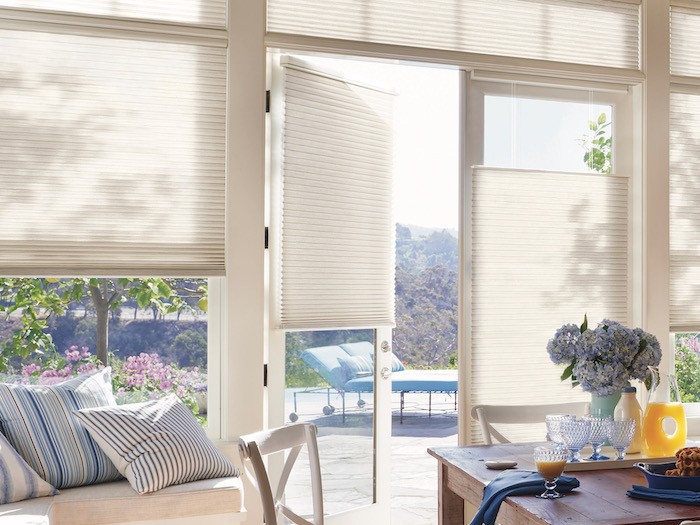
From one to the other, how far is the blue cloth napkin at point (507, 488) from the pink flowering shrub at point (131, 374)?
5.89 ft

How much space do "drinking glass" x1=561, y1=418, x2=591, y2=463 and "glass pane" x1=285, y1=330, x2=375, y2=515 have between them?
5.63 ft

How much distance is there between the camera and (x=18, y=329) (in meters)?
3.46

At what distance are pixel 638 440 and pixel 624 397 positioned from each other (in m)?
0.18

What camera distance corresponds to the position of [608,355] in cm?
277

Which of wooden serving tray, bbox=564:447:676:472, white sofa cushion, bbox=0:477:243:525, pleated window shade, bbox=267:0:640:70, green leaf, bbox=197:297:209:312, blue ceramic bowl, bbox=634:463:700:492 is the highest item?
pleated window shade, bbox=267:0:640:70

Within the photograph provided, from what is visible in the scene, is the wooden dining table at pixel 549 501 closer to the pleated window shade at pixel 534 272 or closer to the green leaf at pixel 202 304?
the pleated window shade at pixel 534 272

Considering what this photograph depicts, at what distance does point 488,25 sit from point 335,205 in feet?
4.31

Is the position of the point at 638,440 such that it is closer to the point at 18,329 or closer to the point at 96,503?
the point at 96,503

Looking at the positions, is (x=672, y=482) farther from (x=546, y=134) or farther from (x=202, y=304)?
(x=546, y=134)

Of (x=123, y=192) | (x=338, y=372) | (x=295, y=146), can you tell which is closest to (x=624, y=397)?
(x=338, y=372)

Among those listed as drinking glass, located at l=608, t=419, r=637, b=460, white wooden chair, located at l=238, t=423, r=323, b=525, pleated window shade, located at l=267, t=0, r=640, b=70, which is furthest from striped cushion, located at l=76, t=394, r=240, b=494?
pleated window shade, located at l=267, t=0, r=640, b=70

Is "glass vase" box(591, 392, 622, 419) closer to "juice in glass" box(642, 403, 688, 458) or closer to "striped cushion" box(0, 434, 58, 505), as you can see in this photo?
"juice in glass" box(642, 403, 688, 458)

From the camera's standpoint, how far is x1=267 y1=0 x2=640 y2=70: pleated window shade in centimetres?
392

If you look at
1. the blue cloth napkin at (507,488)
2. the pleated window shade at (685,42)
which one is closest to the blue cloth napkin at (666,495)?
the blue cloth napkin at (507,488)
